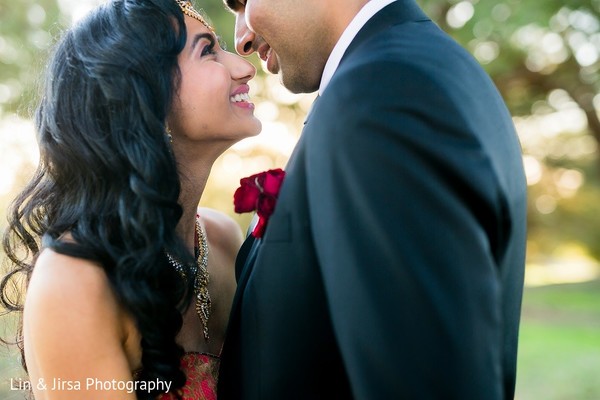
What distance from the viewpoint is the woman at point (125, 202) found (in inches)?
81.3

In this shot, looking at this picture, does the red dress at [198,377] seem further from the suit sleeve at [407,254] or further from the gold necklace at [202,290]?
the suit sleeve at [407,254]

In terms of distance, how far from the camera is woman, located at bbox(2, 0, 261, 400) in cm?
206

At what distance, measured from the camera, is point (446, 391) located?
4.72 ft

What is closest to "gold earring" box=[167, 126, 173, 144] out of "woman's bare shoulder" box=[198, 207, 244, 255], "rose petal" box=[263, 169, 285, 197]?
"rose petal" box=[263, 169, 285, 197]

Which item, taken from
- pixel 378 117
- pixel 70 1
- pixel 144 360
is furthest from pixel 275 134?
pixel 378 117

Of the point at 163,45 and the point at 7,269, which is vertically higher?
the point at 163,45

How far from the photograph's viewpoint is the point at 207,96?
2.42 metres

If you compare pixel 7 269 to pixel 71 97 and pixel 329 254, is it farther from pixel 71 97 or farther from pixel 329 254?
pixel 329 254

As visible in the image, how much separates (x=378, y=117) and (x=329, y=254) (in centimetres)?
29

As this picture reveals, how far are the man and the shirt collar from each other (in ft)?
0.46

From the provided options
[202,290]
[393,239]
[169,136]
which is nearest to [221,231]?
[202,290]

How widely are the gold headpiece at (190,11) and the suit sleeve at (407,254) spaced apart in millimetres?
1170

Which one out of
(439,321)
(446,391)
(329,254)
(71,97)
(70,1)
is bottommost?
(446,391)

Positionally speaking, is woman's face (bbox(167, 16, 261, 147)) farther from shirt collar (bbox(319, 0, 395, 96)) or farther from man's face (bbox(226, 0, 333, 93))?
shirt collar (bbox(319, 0, 395, 96))
